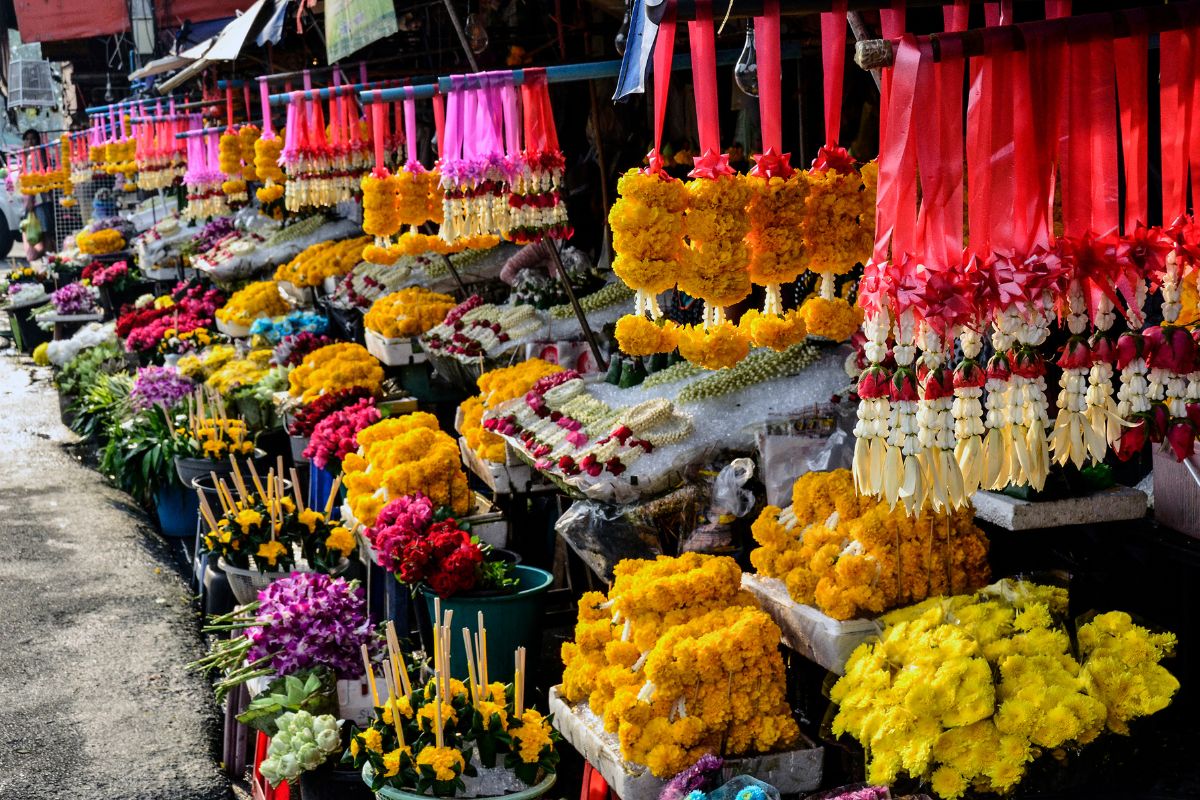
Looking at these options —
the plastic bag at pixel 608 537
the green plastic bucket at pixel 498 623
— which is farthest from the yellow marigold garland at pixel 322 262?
the plastic bag at pixel 608 537

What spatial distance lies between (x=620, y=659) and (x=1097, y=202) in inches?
79.0

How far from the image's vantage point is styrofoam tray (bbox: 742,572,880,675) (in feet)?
12.3

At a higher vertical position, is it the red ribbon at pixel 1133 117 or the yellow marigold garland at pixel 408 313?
the red ribbon at pixel 1133 117

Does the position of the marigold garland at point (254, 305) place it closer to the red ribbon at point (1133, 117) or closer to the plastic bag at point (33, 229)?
the red ribbon at point (1133, 117)

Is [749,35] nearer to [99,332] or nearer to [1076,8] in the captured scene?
[1076,8]

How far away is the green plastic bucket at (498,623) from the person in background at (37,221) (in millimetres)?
24384

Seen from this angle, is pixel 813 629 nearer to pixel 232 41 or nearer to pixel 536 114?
pixel 536 114

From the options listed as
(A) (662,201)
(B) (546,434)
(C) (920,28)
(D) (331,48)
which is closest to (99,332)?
(D) (331,48)

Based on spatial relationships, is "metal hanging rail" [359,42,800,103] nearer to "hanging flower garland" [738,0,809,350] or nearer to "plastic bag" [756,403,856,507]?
"plastic bag" [756,403,856,507]

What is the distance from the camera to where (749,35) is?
412 centimetres

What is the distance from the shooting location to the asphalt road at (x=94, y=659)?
5621 millimetres

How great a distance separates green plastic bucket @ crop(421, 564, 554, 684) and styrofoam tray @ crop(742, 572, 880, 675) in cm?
137

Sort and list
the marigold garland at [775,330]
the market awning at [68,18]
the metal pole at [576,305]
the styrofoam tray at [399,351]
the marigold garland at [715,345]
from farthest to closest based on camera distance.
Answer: the market awning at [68,18] → the styrofoam tray at [399,351] → the metal pole at [576,305] → the marigold garland at [715,345] → the marigold garland at [775,330]

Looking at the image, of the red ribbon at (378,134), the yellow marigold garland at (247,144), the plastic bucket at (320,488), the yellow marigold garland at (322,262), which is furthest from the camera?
the yellow marigold garland at (322,262)
